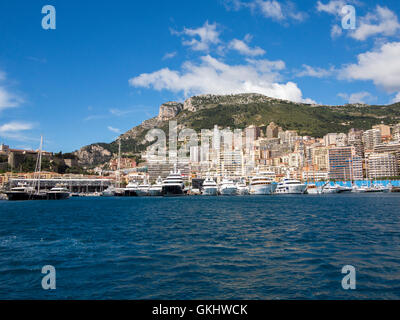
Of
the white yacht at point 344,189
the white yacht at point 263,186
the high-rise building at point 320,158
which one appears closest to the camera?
the white yacht at point 263,186

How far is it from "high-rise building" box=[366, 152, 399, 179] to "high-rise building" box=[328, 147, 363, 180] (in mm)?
5591

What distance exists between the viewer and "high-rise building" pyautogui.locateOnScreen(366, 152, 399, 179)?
159 metres

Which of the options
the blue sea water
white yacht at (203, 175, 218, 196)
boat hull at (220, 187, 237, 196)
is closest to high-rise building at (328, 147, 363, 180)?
boat hull at (220, 187, 237, 196)

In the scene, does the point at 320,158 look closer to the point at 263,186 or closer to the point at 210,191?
the point at 263,186

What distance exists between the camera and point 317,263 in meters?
13.3

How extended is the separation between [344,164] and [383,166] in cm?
1869

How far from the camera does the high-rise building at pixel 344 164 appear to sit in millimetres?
166000

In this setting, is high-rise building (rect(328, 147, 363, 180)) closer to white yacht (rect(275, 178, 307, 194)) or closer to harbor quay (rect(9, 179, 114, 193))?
white yacht (rect(275, 178, 307, 194))

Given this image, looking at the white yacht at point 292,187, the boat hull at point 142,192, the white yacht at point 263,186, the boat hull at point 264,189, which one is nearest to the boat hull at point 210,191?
the white yacht at point 263,186

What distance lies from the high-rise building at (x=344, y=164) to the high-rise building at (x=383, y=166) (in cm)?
559

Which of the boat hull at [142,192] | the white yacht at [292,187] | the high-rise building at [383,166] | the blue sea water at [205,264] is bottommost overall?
the boat hull at [142,192]

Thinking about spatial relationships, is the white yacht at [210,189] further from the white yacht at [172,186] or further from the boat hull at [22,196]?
the boat hull at [22,196]

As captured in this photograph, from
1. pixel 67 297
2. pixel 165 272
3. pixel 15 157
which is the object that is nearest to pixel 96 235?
pixel 165 272

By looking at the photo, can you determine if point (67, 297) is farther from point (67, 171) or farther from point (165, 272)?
point (67, 171)
